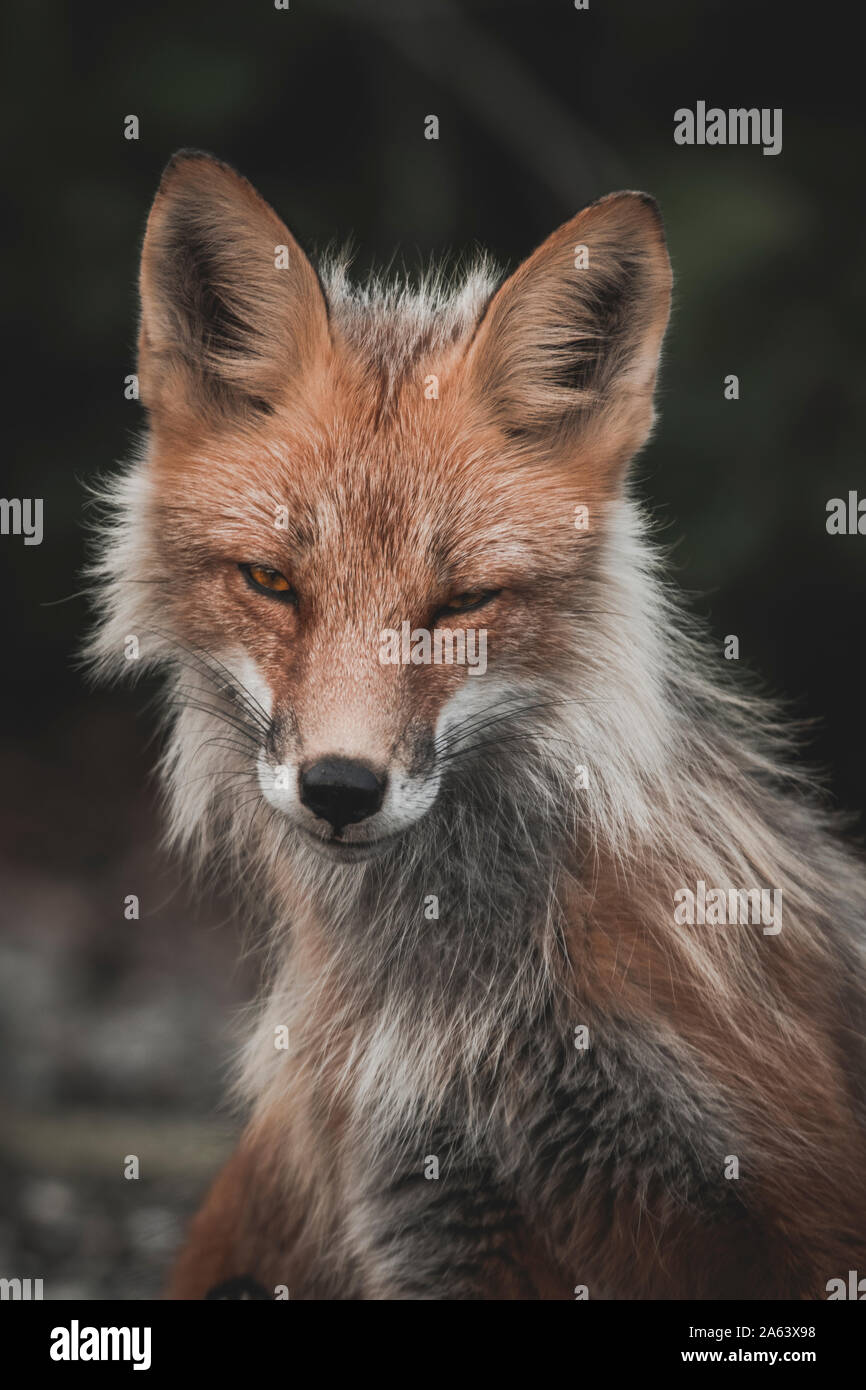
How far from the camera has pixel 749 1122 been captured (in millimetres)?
3025

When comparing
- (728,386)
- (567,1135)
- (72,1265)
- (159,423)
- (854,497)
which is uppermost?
(728,386)

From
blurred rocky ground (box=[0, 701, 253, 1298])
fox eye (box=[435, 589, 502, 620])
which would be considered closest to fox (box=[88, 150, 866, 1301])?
fox eye (box=[435, 589, 502, 620])

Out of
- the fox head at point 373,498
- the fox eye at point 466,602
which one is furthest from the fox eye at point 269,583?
A: the fox eye at point 466,602

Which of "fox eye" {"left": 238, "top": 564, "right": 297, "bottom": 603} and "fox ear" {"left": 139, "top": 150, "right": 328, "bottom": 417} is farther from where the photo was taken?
"fox ear" {"left": 139, "top": 150, "right": 328, "bottom": 417}

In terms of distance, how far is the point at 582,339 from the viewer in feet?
10.3

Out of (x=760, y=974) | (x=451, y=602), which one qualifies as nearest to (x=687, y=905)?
(x=760, y=974)

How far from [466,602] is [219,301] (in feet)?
3.07

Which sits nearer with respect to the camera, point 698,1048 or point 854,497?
point 698,1048

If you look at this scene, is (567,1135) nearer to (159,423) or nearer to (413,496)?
(413,496)

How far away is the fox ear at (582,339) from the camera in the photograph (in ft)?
9.78

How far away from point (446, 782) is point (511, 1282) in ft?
3.68

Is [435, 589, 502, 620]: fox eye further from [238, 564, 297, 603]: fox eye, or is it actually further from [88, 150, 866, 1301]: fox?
[238, 564, 297, 603]: fox eye

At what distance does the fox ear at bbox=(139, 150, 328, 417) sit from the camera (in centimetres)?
305

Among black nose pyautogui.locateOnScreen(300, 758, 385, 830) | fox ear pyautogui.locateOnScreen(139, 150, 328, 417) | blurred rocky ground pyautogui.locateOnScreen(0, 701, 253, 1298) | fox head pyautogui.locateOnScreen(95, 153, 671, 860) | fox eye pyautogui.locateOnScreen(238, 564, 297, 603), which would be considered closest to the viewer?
black nose pyautogui.locateOnScreen(300, 758, 385, 830)
